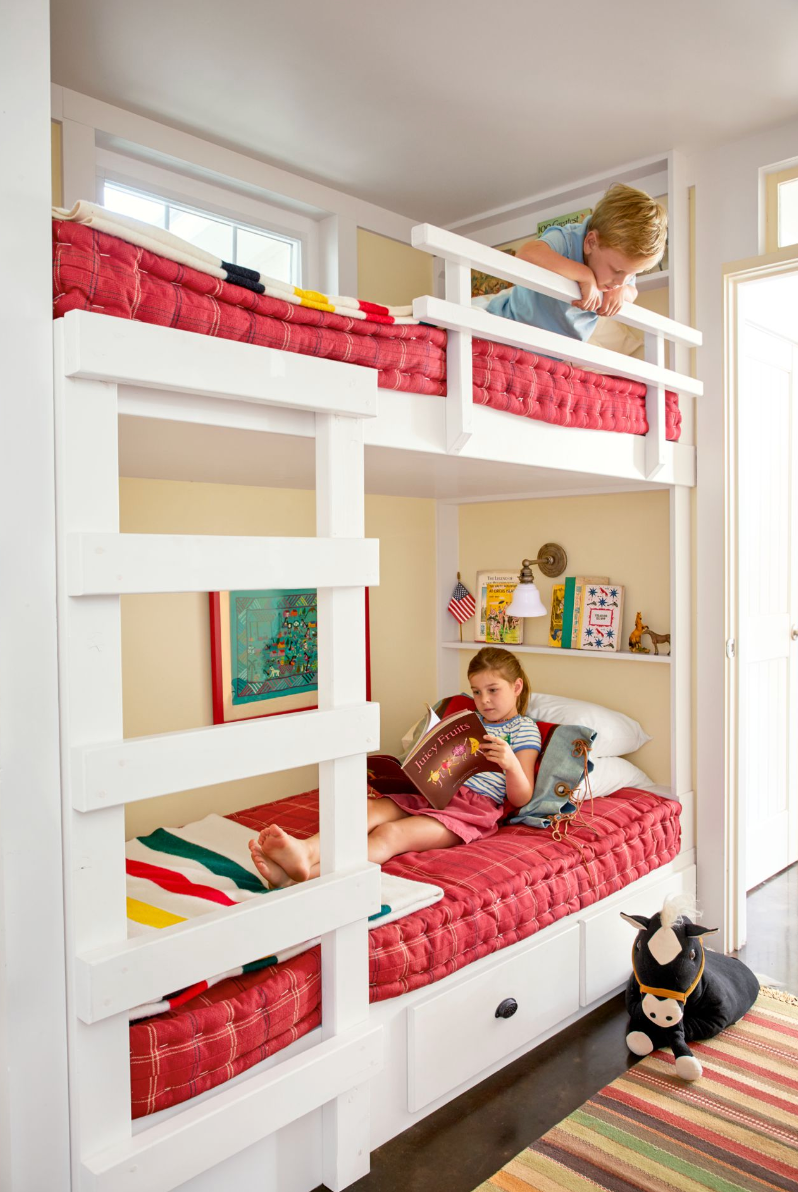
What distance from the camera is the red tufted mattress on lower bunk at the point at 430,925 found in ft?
4.70

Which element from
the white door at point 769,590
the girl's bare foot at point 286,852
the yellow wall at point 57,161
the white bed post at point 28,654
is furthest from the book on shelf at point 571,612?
the white bed post at point 28,654

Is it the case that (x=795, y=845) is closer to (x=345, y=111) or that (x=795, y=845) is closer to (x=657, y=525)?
(x=657, y=525)

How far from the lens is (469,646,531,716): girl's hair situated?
282cm

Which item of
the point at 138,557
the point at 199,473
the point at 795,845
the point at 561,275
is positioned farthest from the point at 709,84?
the point at 795,845

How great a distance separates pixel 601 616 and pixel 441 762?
37.2 inches

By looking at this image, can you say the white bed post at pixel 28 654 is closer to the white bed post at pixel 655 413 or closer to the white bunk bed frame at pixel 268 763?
the white bunk bed frame at pixel 268 763

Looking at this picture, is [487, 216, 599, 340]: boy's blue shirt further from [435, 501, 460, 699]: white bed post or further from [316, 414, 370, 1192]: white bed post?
[435, 501, 460, 699]: white bed post

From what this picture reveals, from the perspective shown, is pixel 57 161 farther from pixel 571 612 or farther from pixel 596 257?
pixel 571 612

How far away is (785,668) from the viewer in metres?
3.50

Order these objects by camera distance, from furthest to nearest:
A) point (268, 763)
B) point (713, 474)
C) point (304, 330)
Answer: point (713, 474), point (304, 330), point (268, 763)

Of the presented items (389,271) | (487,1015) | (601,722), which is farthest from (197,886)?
(389,271)

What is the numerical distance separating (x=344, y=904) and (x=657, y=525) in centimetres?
187

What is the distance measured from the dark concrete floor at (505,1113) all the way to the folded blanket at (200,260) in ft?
5.51

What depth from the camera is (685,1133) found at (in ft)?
6.18
